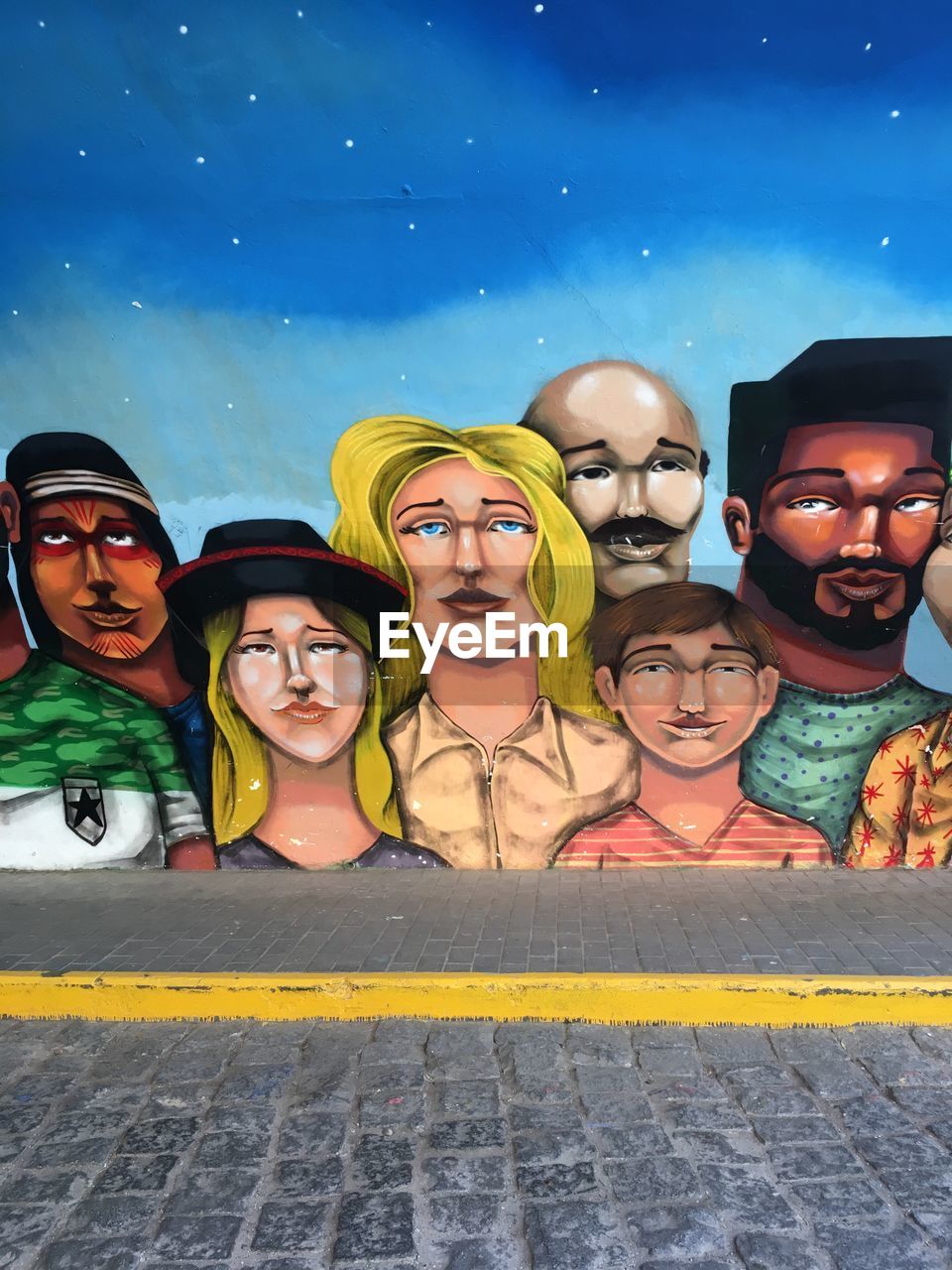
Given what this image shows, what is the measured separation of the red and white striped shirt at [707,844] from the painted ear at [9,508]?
4.30 m

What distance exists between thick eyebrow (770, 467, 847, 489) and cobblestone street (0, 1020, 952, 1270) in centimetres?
328

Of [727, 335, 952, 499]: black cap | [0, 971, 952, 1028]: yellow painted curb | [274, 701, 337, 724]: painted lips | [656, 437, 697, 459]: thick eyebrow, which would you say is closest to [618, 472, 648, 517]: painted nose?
[656, 437, 697, 459]: thick eyebrow

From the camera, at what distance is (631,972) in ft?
13.9

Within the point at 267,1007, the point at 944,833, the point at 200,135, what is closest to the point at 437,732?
the point at 267,1007

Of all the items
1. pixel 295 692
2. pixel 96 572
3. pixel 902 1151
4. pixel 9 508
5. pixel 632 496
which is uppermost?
pixel 9 508

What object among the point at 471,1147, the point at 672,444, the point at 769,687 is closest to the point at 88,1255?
the point at 471,1147

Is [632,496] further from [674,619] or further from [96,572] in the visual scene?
[96,572]

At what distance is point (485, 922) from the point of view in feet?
16.5

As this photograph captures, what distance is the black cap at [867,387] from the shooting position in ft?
18.6

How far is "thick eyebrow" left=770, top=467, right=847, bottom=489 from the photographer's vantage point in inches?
225

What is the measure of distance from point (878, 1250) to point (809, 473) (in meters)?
4.32

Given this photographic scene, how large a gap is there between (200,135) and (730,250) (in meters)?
3.44

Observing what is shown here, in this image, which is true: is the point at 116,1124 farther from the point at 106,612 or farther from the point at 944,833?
the point at 944,833

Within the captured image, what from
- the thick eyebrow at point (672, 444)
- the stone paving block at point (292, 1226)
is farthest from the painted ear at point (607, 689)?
the stone paving block at point (292, 1226)
